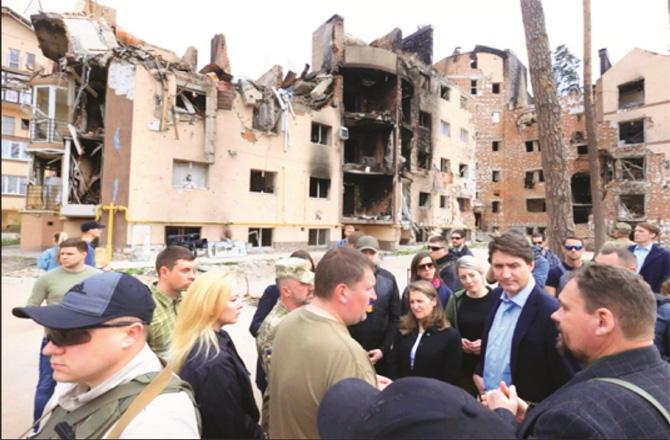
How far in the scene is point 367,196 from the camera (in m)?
26.0

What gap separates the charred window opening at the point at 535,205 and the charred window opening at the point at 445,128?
500 inches

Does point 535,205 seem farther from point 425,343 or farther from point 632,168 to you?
point 425,343

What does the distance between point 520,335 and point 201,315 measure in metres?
2.27

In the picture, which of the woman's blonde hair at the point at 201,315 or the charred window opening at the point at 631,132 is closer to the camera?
the woman's blonde hair at the point at 201,315

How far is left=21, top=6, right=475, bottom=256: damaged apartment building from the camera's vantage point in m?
15.4

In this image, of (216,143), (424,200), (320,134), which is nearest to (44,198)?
(216,143)

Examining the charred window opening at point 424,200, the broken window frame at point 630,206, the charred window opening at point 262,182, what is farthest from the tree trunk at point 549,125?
the broken window frame at point 630,206

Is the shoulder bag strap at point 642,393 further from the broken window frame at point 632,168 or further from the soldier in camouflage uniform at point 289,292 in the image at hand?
the broken window frame at point 632,168

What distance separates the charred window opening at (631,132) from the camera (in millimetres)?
30536

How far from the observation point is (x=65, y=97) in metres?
18.9

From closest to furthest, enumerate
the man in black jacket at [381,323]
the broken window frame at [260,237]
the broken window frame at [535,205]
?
the man in black jacket at [381,323]
the broken window frame at [260,237]
the broken window frame at [535,205]

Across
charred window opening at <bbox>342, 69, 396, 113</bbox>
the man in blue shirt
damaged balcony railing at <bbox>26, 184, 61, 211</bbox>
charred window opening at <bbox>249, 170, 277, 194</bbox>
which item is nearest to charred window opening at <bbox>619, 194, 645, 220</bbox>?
charred window opening at <bbox>342, 69, 396, 113</bbox>

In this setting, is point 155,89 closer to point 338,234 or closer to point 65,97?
point 65,97

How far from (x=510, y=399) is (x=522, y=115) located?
4091 centimetres
